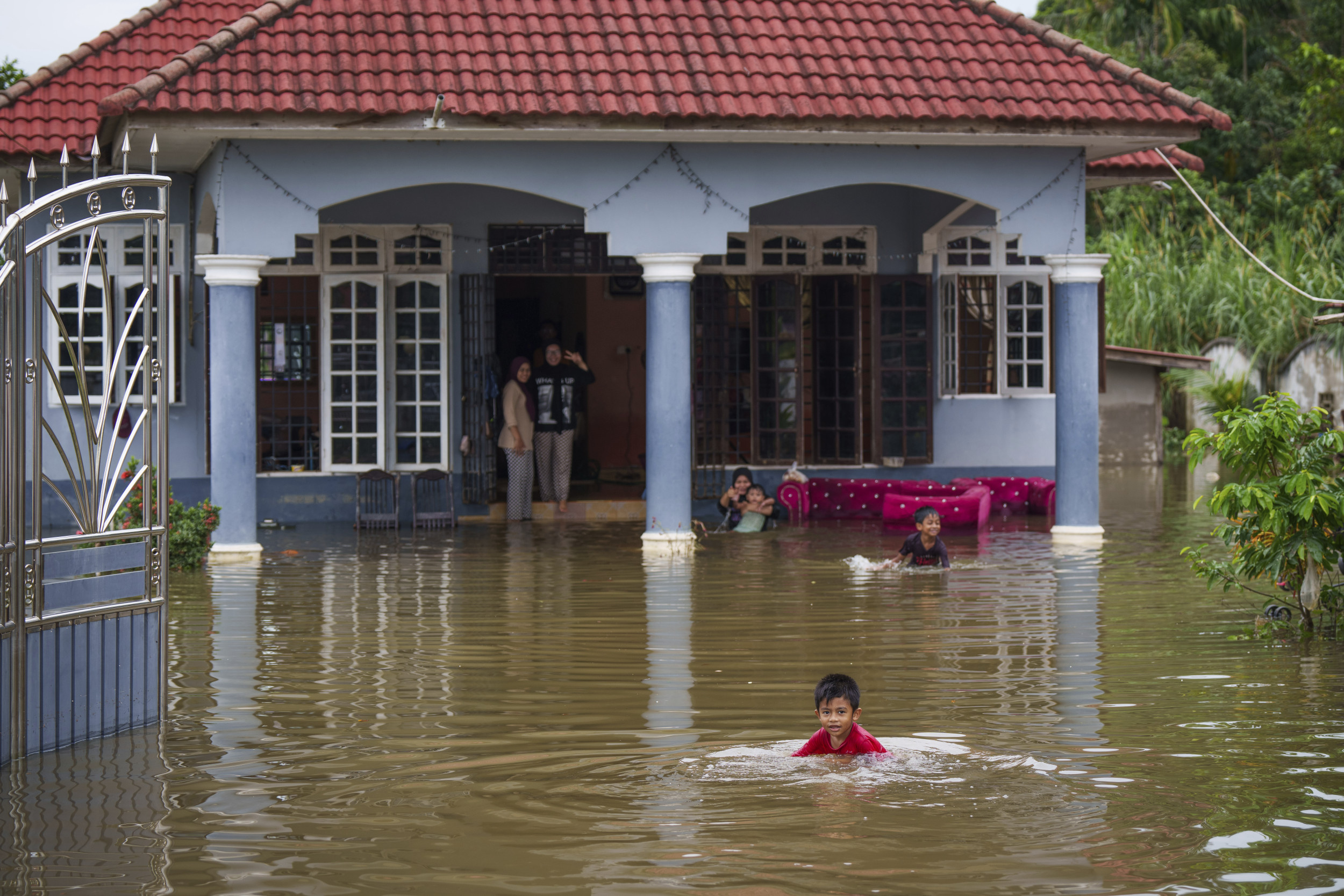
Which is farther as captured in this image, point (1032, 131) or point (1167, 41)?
point (1167, 41)

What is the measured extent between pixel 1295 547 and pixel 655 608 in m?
3.89

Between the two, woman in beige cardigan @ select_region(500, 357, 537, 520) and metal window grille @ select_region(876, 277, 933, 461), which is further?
metal window grille @ select_region(876, 277, 933, 461)

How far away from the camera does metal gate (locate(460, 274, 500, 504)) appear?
636 inches

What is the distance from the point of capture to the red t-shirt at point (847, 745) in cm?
634

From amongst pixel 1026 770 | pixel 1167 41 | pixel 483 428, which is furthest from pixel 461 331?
pixel 1167 41

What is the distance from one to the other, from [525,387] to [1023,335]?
5.32 m

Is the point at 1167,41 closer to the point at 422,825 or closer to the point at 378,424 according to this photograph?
the point at 378,424

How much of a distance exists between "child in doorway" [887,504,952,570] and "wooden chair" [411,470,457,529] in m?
5.28

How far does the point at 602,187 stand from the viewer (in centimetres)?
1345

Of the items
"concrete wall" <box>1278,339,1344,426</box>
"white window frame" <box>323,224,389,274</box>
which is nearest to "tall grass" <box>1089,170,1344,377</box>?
"concrete wall" <box>1278,339,1344,426</box>

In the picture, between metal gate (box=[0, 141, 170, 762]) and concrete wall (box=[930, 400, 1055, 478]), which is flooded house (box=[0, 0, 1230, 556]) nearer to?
→ concrete wall (box=[930, 400, 1055, 478])

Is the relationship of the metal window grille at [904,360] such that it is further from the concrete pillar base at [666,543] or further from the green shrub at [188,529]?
the green shrub at [188,529]

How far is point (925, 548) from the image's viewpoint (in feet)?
40.0

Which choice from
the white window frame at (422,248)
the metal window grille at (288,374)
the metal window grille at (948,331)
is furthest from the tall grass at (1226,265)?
the metal window grille at (288,374)
